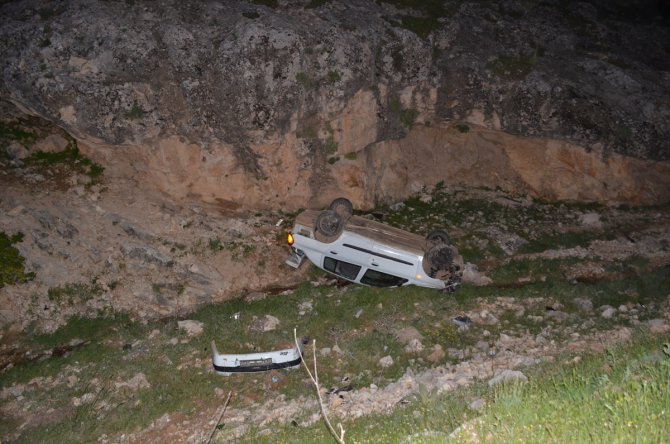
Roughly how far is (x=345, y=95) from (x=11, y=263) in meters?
11.4

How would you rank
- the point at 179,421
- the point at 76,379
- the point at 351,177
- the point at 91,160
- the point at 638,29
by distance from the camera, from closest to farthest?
1. the point at 179,421
2. the point at 76,379
3. the point at 91,160
4. the point at 351,177
5. the point at 638,29

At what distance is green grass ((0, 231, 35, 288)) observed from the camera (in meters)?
13.8

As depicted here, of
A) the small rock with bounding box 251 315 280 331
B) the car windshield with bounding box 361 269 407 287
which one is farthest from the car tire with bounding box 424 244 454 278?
the small rock with bounding box 251 315 280 331

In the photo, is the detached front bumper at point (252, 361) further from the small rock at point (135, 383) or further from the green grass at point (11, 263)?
the green grass at point (11, 263)

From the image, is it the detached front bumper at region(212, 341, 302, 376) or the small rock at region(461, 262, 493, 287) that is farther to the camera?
the small rock at region(461, 262, 493, 287)

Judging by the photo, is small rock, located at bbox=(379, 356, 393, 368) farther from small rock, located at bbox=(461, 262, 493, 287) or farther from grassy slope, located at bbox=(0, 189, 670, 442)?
small rock, located at bbox=(461, 262, 493, 287)

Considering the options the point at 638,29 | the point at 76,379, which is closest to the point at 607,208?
the point at 638,29

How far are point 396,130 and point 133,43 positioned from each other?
371 inches

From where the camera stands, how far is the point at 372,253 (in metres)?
14.2

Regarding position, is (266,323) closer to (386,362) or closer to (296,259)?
(296,259)

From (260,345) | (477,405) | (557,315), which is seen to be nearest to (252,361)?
(260,345)

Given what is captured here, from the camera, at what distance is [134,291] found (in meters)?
14.5

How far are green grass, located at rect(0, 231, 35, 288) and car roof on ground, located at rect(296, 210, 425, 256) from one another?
7.98 m

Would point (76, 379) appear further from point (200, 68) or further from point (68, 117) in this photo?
point (200, 68)
